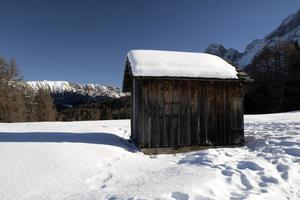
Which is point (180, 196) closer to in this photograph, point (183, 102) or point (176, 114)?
point (176, 114)

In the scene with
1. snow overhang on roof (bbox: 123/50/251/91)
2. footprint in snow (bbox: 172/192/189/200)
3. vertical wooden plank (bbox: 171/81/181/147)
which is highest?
snow overhang on roof (bbox: 123/50/251/91)

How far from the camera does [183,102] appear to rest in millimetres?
11875

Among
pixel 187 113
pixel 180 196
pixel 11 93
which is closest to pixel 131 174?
pixel 180 196

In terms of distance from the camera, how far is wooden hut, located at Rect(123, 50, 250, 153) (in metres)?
11.5

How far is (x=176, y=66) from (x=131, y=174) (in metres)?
5.36

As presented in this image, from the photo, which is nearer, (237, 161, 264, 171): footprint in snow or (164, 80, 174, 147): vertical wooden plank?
(237, 161, 264, 171): footprint in snow

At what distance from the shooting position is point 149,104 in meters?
11.5

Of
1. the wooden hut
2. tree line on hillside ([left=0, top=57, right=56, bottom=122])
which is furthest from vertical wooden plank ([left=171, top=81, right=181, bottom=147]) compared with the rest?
tree line on hillside ([left=0, top=57, right=56, bottom=122])

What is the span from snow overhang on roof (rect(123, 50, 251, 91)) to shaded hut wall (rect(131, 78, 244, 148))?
0.35 m

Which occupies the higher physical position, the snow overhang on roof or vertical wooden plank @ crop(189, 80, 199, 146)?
the snow overhang on roof

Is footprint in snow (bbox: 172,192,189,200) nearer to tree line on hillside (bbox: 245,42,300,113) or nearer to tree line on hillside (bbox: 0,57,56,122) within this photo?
tree line on hillside (bbox: 0,57,56,122)

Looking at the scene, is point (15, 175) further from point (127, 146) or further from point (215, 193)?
point (127, 146)

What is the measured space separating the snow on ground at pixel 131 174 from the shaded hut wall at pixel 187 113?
1434 millimetres

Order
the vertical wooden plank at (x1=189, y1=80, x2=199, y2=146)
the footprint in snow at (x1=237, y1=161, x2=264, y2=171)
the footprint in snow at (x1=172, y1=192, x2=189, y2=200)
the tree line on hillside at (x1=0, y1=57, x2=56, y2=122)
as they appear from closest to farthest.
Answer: the footprint in snow at (x1=172, y1=192, x2=189, y2=200), the footprint in snow at (x1=237, y1=161, x2=264, y2=171), the vertical wooden plank at (x1=189, y1=80, x2=199, y2=146), the tree line on hillside at (x1=0, y1=57, x2=56, y2=122)
